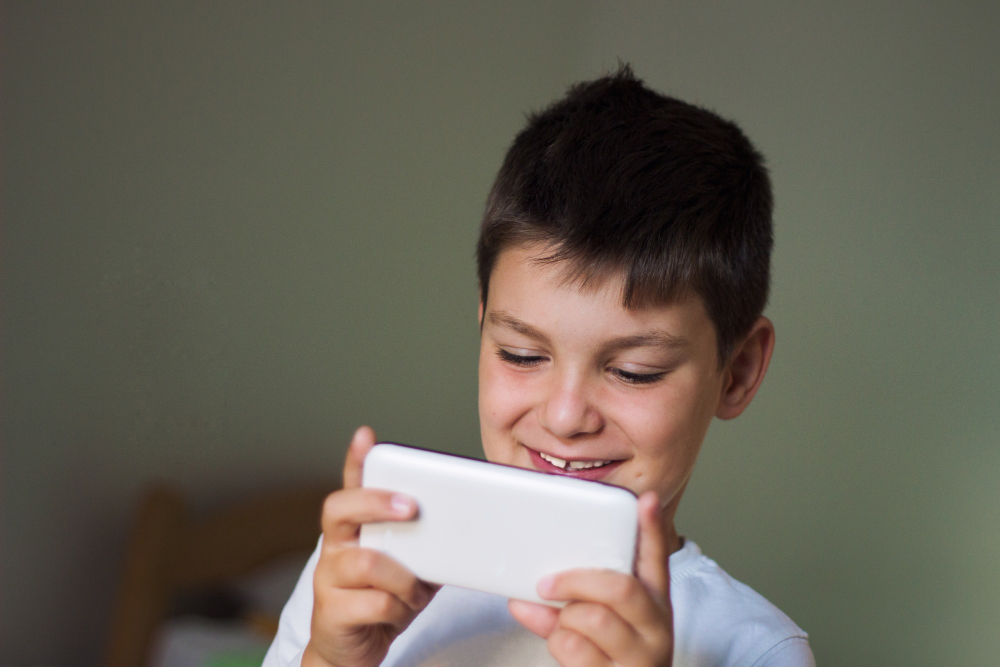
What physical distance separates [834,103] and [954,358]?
579 mm

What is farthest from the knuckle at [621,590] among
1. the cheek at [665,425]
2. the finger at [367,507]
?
the cheek at [665,425]

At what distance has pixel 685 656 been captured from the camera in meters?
0.79

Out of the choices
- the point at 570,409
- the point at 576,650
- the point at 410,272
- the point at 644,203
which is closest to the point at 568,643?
the point at 576,650

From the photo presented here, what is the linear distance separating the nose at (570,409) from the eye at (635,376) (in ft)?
0.11

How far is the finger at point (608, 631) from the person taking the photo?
522 millimetres

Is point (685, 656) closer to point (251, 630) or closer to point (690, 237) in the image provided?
point (690, 237)

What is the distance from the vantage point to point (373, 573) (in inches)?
22.3

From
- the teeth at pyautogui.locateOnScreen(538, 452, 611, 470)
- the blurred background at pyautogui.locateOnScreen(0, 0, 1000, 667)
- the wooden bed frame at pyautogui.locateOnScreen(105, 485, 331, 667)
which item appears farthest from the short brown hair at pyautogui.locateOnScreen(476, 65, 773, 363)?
the wooden bed frame at pyautogui.locateOnScreen(105, 485, 331, 667)

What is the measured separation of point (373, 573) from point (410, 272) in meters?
1.33

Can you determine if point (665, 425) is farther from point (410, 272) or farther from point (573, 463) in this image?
point (410, 272)

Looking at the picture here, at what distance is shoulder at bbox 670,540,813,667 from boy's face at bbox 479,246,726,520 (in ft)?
0.33

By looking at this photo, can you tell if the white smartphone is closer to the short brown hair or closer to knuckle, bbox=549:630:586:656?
knuckle, bbox=549:630:586:656

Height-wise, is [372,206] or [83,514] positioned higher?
[372,206]

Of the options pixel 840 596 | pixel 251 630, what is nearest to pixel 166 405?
pixel 251 630
